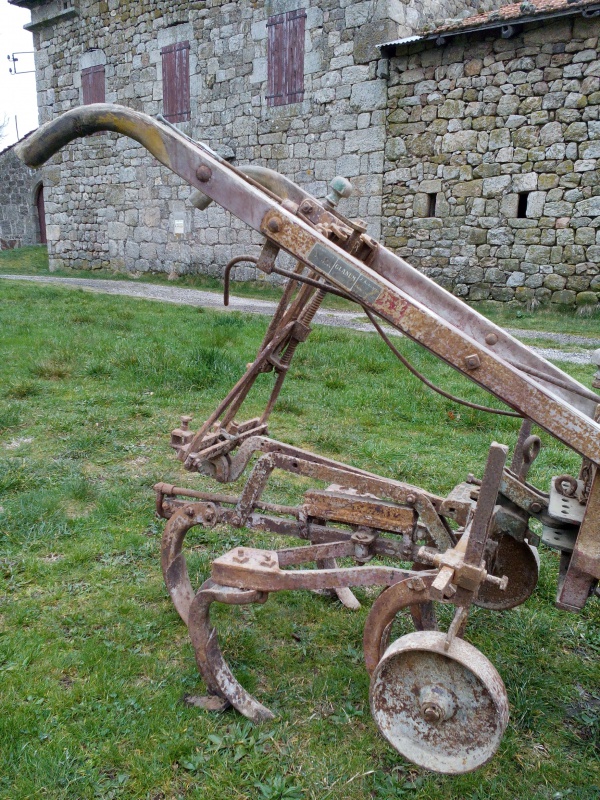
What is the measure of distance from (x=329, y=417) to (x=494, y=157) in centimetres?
792

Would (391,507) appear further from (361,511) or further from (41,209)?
(41,209)

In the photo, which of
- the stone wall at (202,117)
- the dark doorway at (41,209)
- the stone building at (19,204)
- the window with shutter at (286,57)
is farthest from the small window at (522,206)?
the dark doorway at (41,209)

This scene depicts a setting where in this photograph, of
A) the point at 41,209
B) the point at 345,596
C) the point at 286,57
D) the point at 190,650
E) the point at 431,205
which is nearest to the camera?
the point at 190,650

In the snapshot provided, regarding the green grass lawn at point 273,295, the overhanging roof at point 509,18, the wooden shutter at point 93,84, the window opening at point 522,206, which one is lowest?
the green grass lawn at point 273,295

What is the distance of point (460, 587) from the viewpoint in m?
2.06

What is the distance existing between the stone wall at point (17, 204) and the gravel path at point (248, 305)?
346 inches

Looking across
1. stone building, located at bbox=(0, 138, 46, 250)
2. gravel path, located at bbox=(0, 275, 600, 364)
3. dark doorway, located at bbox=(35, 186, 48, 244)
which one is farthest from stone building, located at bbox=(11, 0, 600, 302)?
dark doorway, located at bbox=(35, 186, 48, 244)

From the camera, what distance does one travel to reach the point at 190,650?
289 centimetres

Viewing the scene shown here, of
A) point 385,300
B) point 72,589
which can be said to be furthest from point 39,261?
point 385,300

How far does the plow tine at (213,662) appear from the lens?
251 centimetres

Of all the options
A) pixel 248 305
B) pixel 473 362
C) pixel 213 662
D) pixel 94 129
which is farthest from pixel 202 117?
pixel 473 362

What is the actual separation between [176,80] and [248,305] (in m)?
7.19

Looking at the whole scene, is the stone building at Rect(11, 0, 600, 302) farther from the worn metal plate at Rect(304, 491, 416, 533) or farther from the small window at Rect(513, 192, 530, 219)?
the worn metal plate at Rect(304, 491, 416, 533)

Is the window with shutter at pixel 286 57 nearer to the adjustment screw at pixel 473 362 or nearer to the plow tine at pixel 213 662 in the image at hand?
the plow tine at pixel 213 662
